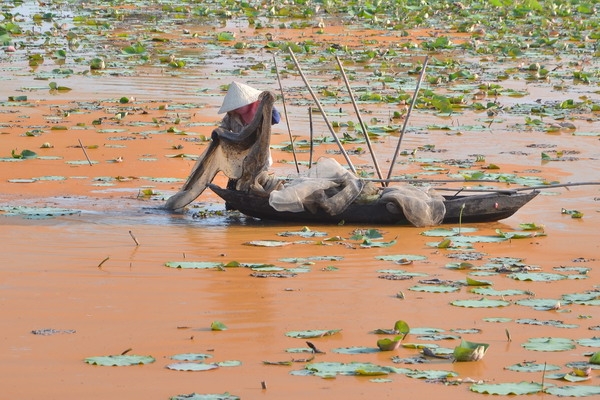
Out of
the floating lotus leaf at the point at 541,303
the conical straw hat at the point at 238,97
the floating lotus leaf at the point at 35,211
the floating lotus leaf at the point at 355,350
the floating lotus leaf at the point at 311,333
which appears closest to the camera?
the floating lotus leaf at the point at 355,350

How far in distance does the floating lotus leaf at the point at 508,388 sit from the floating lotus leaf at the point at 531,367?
21 centimetres

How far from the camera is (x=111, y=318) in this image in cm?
540

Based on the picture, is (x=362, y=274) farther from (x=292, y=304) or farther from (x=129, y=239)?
(x=129, y=239)

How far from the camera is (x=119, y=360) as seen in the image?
15.6 feet

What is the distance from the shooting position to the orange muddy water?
4629 millimetres

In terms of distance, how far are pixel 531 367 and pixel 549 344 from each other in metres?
0.31

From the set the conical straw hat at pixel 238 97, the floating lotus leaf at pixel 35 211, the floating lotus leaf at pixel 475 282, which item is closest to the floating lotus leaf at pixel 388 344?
the floating lotus leaf at pixel 475 282

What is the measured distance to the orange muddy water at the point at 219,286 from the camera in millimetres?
4629

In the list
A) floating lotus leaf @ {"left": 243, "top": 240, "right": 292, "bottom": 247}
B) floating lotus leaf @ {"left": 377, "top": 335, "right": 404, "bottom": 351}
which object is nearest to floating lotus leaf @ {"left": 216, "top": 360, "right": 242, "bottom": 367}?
floating lotus leaf @ {"left": 377, "top": 335, "right": 404, "bottom": 351}

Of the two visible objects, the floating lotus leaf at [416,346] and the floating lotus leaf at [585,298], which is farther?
the floating lotus leaf at [585,298]

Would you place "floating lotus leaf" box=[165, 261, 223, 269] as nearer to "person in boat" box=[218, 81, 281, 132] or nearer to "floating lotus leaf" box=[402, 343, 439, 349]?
"person in boat" box=[218, 81, 281, 132]

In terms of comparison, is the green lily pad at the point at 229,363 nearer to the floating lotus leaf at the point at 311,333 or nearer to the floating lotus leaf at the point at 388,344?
the floating lotus leaf at the point at 311,333

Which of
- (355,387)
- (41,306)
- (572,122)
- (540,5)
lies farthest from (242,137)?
(540,5)

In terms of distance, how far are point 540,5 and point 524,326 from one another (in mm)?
18840
